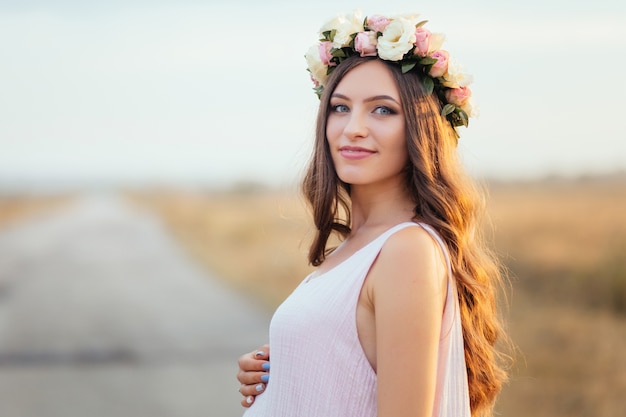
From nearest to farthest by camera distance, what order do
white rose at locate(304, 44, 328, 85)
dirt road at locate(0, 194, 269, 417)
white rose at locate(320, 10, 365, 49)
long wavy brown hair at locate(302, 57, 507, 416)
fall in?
1. long wavy brown hair at locate(302, 57, 507, 416)
2. white rose at locate(320, 10, 365, 49)
3. white rose at locate(304, 44, 328, 85)
4. dirt road at locate(0, 194, 269, 417)

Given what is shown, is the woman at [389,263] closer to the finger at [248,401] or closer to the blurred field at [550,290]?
the finger at [248,401]

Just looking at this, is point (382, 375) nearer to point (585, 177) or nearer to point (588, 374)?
point (588, 374)

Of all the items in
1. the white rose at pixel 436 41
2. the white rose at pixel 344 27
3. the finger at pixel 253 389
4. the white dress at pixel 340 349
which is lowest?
the finger at pixel 253 389

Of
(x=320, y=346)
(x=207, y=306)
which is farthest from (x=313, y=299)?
(x=207, y=306)

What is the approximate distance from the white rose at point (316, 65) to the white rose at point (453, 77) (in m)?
0.42

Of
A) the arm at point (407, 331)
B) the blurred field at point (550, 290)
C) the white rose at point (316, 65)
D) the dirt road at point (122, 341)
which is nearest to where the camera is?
the arm at point (407, 331)

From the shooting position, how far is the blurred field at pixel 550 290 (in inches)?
258

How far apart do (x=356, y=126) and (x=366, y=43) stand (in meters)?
0.28

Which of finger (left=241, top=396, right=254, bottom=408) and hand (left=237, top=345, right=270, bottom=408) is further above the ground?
hand (left=237, top=345, right=270, bottom=408)

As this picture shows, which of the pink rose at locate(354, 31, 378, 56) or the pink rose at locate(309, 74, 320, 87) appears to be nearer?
the pink rose at locate(354, 31, 378, 56)

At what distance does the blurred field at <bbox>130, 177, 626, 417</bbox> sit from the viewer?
6543mm

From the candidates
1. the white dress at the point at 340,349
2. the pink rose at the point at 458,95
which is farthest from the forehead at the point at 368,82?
the white dress at the point at 340,349

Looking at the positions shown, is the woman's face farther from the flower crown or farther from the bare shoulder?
the bare shoulder

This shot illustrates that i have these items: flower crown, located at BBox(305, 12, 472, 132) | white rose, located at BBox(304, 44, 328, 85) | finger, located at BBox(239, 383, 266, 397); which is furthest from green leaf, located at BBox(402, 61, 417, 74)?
finger, located at BBox(239, 383, 266, 397)
